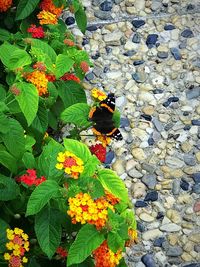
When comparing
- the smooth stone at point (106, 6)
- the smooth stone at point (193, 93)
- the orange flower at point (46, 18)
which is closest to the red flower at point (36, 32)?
the orange flower at point (46, 18)

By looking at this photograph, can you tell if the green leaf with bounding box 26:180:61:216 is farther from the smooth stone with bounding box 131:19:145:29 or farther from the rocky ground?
the smooth stone with bounding box 131:19:145:29

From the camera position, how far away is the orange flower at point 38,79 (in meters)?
2.22

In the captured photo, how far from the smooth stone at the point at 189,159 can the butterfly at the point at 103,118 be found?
104cm

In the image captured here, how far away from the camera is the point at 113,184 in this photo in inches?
80.8

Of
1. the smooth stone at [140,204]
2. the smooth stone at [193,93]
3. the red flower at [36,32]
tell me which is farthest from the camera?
the smooth stone at [193,93]

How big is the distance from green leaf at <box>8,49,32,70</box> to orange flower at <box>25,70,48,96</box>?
0.04 meters

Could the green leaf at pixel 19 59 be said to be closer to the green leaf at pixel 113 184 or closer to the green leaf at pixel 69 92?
the green leaf at pixel 69 92

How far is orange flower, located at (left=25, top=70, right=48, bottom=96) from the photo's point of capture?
2.22m

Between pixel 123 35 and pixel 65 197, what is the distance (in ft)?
6.93

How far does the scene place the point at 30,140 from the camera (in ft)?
7.54

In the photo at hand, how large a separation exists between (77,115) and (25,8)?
2.60 ft

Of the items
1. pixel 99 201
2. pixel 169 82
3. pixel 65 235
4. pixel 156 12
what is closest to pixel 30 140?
pixel 65 235

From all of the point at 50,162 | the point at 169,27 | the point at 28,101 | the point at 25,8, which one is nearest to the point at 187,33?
the point at 169,27

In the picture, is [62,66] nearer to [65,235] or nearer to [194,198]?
[65,235]
